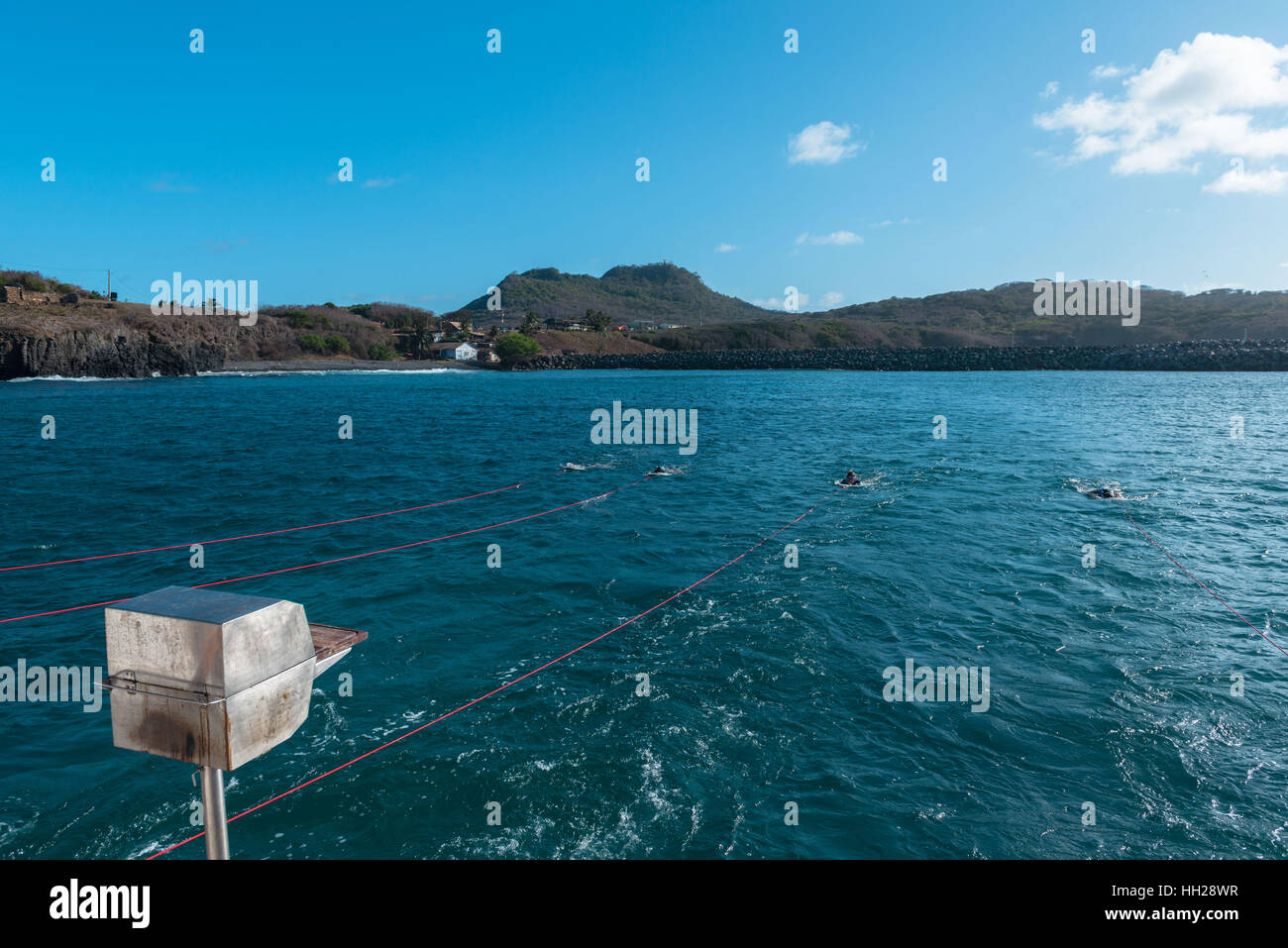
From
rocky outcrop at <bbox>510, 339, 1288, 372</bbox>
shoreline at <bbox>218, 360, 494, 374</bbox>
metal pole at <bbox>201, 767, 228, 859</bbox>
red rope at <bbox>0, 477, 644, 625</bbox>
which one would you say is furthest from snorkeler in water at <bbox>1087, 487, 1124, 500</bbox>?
shoreline at <bbox>218, 360, 494, 374</bbox>

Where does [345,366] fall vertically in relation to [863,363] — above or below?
above

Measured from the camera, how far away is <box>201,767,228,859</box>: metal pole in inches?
146

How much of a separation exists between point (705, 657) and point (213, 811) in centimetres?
974

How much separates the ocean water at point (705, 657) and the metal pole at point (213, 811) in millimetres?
4727

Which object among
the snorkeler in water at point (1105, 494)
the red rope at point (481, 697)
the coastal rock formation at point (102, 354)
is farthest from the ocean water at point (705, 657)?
the coastal rock formation at point (102, 354)

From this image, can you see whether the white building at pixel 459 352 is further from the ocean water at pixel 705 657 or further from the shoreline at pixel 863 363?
the ocean water at pixel 705 657

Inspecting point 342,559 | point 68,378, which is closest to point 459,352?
point 68,378

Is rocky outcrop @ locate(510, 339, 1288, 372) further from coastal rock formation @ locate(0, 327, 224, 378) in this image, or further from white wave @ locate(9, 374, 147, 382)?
white wave @ locate(9, 374, 147, 382)

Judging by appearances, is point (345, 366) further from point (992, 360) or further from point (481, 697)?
point (481, 697)

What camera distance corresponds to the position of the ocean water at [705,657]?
331 inches

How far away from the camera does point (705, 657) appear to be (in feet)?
41.8

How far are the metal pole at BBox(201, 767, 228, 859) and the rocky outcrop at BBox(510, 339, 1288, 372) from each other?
124426 millimetres

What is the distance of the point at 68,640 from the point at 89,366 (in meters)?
105
